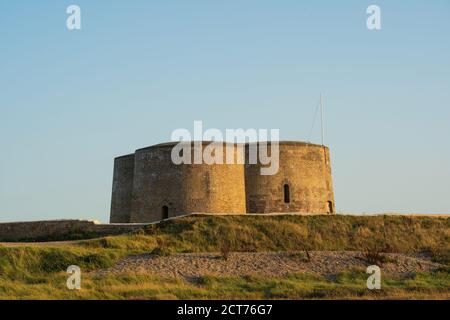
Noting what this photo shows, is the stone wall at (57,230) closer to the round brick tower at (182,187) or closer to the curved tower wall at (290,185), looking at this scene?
the round brick tower at (182,187)

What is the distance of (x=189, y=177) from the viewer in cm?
2561

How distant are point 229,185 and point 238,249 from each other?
22.7ft

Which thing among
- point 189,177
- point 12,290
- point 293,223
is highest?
point 189,177

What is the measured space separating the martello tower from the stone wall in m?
3.53

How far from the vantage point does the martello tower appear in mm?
25594

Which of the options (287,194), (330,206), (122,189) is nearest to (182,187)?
(287,194)

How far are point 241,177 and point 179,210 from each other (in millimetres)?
3268

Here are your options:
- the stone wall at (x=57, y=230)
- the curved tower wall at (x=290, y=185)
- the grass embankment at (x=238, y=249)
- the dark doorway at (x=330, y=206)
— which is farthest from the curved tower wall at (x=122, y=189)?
the dark doorway at (x=330, y=206)

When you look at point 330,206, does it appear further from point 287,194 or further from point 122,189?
point 122,189

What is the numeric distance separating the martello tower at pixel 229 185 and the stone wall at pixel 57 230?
3.53 m

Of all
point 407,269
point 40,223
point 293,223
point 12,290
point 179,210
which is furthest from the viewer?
point 179,210
